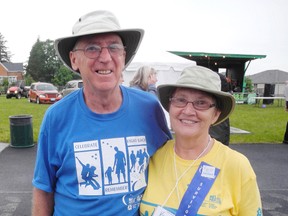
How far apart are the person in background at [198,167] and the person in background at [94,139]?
133 mm

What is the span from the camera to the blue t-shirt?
174cm

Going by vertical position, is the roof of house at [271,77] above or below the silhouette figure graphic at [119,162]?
below

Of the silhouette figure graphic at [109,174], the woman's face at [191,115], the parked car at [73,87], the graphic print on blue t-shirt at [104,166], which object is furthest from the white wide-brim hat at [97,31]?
the parked car at [73,87]

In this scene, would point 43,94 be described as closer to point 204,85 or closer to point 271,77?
point 204,85

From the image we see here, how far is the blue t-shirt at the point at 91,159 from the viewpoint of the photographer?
174cm

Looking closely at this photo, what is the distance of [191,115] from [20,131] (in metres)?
7.42

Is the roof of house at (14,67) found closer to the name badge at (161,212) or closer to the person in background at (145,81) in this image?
the person in background at (145,81)

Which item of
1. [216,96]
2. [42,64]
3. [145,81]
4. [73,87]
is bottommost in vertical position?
[73,87]

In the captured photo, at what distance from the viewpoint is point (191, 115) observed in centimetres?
183

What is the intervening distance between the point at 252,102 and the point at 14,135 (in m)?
20.6

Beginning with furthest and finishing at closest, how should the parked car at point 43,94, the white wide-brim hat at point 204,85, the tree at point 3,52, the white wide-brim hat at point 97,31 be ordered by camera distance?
the tree at point 3,52 < the parked car at point 43,94 < the white wide-brim hat at point 204,85 < the white wide-brim hat at point 97,31

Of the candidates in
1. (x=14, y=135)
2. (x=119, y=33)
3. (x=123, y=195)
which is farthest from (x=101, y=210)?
(x=14, y=135)

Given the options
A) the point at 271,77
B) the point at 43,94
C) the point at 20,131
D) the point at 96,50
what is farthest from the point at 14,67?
the point at 96,50

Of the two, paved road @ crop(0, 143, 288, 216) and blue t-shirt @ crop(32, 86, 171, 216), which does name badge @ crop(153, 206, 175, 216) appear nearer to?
blue t-shirt @ crop(32, 86, 171, 216)
